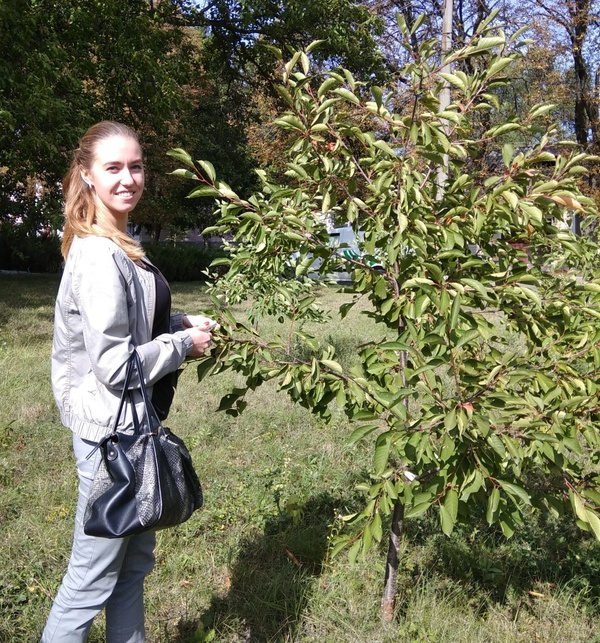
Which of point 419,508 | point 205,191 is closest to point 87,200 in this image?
point 205,191

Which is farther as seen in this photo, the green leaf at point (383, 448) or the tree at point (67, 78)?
→ the tree at point (67, 78)

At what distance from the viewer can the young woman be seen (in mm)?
1880

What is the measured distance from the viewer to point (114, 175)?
81.1 inches

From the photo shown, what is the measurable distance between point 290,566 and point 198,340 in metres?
1.62

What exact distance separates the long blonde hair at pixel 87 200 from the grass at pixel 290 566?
150 centimetres

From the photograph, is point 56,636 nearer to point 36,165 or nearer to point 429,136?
point 429,136

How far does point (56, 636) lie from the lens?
2.06m

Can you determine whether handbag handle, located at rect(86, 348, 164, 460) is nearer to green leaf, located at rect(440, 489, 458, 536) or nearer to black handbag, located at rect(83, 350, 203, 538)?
black handbag, located at rect(83, 350, 203, 538)

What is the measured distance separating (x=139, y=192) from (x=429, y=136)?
963mm

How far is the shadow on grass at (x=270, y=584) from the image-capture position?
2.78 metres

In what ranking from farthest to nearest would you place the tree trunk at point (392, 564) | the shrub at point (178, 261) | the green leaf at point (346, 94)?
the shrub at point (178, 261), the tree trunk at point (392, 564), the green leaf at point (346, 94)

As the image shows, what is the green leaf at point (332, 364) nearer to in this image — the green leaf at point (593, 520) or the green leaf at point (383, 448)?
the green leaf at point (383, 448)

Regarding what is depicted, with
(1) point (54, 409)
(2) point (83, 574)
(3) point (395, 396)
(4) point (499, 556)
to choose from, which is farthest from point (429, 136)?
(1) point (54, 409)

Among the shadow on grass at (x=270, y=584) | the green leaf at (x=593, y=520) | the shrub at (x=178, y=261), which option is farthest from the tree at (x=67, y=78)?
the green leaf at (x=593, y=520)
